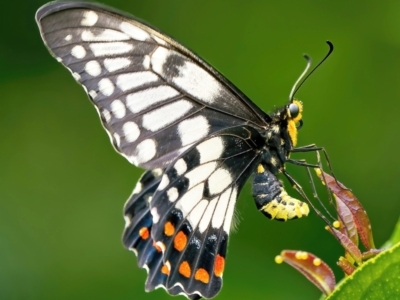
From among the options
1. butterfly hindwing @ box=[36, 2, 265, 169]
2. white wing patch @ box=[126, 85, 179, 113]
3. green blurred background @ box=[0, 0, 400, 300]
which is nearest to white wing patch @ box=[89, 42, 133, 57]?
butterfly hindwing @ box=[36, 2, 265, 169]

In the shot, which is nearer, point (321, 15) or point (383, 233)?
point (383, 233)

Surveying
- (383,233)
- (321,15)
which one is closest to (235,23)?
(321,15)

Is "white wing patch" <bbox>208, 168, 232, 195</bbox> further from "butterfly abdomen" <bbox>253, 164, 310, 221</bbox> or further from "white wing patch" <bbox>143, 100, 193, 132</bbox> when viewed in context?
"white wing patch" <bbox>143, 100, 193, 132</bbox>

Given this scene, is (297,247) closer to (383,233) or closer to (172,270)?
(383,233)

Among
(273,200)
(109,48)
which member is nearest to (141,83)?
(109,48)

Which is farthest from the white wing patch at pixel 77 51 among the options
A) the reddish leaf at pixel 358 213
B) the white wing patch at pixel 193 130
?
the reddish leaf at pixel 358 213

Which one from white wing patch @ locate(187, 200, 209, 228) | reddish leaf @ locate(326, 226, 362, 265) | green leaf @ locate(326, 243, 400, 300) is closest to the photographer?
green leaf @ locate(326, 243, 400, 300)

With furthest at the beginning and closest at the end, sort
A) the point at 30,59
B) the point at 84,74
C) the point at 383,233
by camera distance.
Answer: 1. the point at 30,59
2. the point at 383,233
3. the point at 84,74
